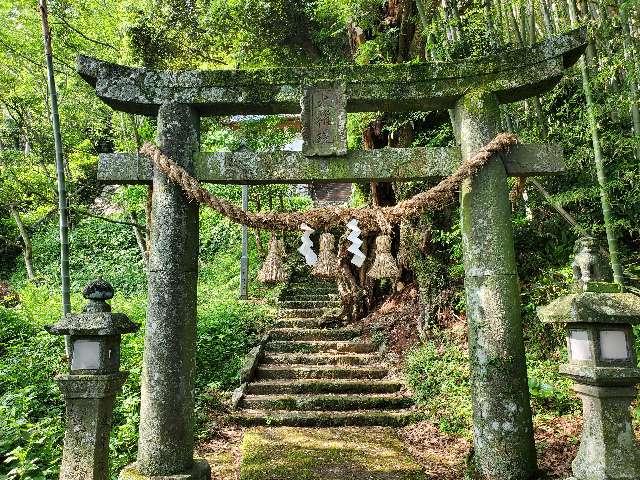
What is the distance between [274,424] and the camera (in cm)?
659

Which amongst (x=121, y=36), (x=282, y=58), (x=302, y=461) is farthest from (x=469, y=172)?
(x=121, y=36)

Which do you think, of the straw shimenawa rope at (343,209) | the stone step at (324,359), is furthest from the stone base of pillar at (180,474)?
the stone step at (324,359)

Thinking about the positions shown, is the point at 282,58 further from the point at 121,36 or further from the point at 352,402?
the point at 352,402

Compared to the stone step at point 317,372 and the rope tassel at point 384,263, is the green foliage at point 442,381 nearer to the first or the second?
the stone step at point 317,372

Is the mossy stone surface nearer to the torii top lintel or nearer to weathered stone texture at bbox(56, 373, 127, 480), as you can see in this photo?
the torii top lintel

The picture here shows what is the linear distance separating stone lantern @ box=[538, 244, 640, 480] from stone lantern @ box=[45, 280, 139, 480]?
3687 millimetres

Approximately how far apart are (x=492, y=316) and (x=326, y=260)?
1610 mm

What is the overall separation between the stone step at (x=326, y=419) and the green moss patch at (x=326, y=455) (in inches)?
7.4

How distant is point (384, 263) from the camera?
4570 mm

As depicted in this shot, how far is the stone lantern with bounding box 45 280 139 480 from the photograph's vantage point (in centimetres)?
374

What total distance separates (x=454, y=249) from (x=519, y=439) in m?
4.73

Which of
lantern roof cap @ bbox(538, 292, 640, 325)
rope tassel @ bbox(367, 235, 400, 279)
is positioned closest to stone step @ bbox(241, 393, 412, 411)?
rope tassel @ bbox(367, 235, 400, 279)

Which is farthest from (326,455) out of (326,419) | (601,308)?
(601,308)

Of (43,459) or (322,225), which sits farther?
(43,459)
